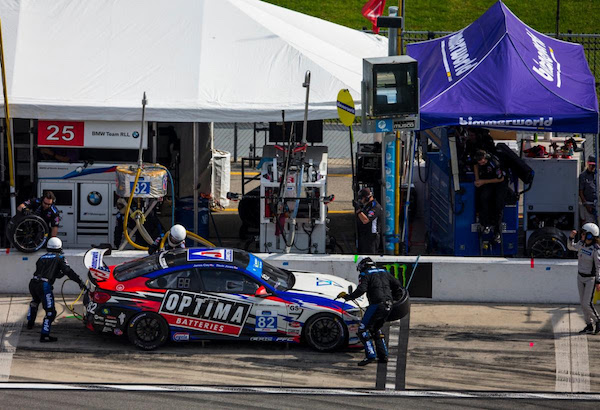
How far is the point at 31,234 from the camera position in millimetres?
15242

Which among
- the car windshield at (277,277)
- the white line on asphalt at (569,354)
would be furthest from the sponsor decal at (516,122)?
the car windshield at (277,277)

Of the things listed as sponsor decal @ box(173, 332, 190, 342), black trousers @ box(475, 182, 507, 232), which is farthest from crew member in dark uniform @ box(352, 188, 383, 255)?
sponsor decal @ box(173, 332, 190, 342)

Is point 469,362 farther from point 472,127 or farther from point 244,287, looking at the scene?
point 472,127

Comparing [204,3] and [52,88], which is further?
[204,3]

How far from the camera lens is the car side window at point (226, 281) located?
1290 cm

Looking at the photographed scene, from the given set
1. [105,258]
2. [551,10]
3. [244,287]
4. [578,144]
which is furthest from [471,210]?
[551,10]

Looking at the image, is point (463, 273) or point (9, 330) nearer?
point (9, 330)

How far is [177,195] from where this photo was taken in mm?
20281

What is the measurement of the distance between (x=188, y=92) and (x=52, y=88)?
241cm

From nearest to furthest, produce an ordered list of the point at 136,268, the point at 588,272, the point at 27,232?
the point at 136,268 → the point at 588,272 → the point at 27,232

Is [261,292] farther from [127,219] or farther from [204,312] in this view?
[127,219]

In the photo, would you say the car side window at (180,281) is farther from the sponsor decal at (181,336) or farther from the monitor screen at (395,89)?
the monitor screen at (395,89)

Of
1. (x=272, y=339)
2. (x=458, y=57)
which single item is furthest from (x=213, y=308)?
(x=458, y=57)

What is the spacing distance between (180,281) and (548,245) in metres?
6.22
